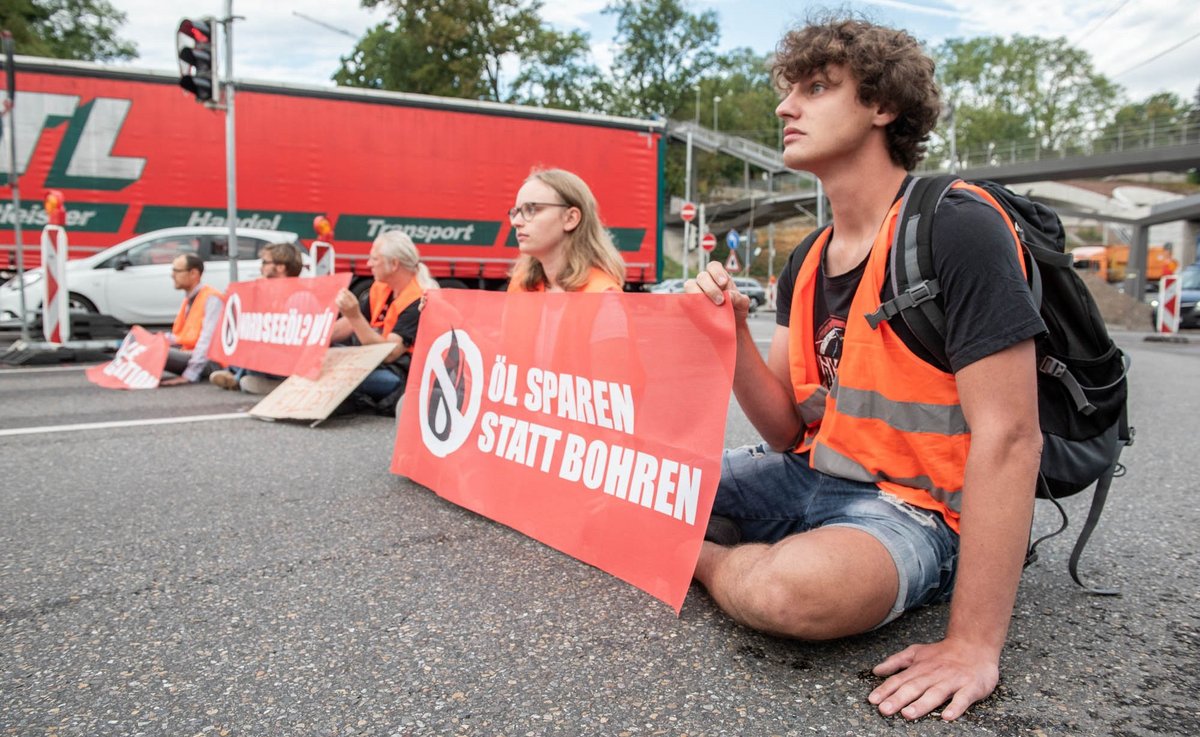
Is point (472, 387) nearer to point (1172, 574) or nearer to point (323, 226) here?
point (1172, 574)

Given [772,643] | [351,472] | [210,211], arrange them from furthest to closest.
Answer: [210,211]
[351,472]
[772,643]

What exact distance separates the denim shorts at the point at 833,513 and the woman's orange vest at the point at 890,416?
46 mm

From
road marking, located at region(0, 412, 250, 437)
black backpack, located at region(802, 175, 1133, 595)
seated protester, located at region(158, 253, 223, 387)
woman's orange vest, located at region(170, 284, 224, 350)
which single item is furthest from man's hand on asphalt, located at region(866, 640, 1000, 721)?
woman's orange vest, located at region(170, 284, 224, 350)

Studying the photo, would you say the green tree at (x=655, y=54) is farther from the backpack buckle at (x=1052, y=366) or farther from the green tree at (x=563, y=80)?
the backpack buckle at (x=1052, y=366)

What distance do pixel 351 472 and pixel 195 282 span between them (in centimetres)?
491

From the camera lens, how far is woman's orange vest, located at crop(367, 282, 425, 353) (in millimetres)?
5402

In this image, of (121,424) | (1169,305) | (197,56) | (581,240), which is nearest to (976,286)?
(581,240)

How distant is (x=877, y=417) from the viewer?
2049 millimetres

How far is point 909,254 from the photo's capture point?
1903 mm

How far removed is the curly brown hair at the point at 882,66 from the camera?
2.03 metres

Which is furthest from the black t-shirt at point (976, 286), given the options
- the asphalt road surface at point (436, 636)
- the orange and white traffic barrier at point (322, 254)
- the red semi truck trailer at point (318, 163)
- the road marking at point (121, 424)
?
the red semi truck trailer at point (318, 163)

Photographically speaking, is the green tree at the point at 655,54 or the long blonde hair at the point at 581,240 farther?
the green tree at the point at 655,54

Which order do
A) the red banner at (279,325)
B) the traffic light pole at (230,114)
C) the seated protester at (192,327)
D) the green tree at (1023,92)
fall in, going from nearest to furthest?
the red banner at (279,325)
the seated protester at (192,327)
the traffic light pole at (230,114)
the green tree at (1023,92)

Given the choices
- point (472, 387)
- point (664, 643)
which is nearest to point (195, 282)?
point (472, 387)
